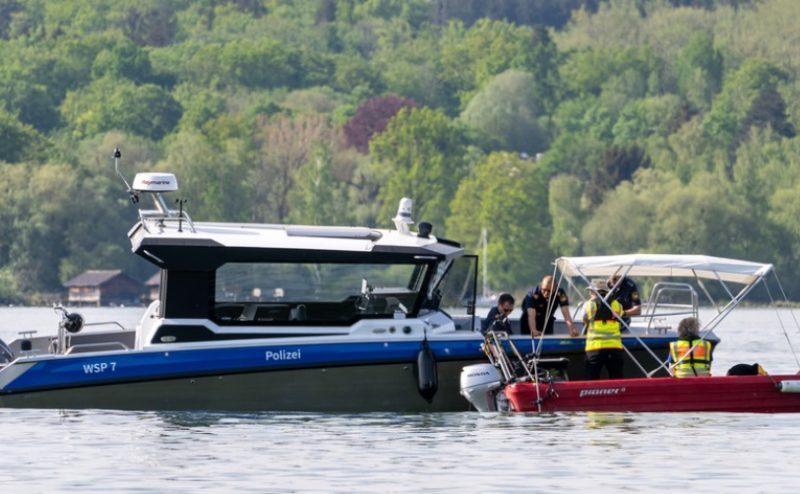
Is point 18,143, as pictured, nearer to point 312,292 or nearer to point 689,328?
point 312,292

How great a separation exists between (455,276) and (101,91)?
139944 millimetres

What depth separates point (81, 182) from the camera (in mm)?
113500

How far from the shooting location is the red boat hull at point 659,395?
24.7 metres

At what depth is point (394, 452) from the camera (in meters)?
21.9

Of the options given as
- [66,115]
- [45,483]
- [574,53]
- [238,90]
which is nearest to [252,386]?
[45,483]

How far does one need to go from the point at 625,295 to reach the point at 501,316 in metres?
1.53

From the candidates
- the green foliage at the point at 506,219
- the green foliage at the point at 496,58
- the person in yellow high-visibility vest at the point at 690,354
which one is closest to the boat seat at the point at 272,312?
the person in yellow high-visibility vest at the point at 690,354

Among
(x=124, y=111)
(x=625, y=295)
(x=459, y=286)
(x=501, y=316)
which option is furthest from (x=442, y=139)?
(x=501, y=316)

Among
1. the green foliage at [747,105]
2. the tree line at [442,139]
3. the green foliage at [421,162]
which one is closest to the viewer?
the tree line at [442,139]

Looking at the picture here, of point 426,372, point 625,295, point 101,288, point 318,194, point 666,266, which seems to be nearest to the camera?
point 426,372

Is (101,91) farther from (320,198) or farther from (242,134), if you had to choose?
(320,198)

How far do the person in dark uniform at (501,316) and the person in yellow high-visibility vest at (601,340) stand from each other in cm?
99

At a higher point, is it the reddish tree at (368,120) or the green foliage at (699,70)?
the green foliage at (699,70)

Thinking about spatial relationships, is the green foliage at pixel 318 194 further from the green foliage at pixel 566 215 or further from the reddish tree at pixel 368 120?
the reddish tree at pixel 368 120
